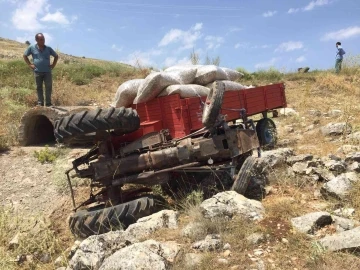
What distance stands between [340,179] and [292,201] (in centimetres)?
66

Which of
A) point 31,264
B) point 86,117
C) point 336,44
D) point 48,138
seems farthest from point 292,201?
point 336,44

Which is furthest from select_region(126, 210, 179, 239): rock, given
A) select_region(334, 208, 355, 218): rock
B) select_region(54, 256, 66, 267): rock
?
select_region(334, 208, 355, 218): rock

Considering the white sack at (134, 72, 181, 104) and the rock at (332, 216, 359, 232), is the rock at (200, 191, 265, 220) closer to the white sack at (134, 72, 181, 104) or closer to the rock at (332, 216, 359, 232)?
the rock at (332, 216, 359, 232)

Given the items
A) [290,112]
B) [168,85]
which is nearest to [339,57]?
[290,112]

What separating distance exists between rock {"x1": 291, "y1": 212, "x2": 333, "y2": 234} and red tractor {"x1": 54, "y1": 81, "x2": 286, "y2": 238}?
1113 millimetres

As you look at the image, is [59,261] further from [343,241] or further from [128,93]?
[343,241]

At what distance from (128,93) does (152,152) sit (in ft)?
4.08

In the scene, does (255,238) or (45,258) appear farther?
(45,258)

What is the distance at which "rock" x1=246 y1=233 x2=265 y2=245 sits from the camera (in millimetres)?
3455

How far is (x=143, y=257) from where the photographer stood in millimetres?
3100

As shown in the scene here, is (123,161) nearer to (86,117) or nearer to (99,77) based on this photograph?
(86,117)

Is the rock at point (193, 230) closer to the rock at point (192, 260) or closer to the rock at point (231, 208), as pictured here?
the rock at point (231, 208)

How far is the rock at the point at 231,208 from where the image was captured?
4.01m

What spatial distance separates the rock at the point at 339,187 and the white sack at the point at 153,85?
2.50 meters
